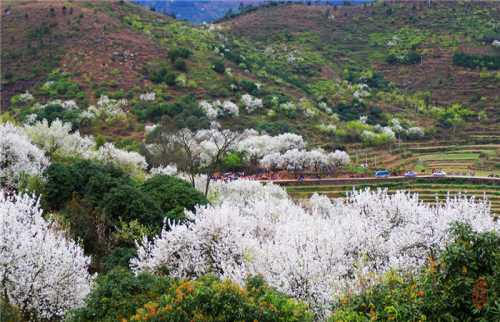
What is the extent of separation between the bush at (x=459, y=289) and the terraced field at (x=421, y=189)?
3488cm

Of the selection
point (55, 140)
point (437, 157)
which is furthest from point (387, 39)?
point (55, 140)

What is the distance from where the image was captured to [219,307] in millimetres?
11102

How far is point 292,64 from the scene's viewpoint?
308ft

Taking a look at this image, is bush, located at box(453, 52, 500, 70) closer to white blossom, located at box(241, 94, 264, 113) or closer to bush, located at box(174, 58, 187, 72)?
white blossom, located at box(241, 94, 264, 113)

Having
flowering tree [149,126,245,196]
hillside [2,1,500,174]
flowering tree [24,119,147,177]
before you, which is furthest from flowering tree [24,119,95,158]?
hillside [2,1,500,174]

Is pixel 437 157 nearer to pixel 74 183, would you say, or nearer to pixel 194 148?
pixel 194 148

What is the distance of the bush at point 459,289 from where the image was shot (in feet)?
31.7

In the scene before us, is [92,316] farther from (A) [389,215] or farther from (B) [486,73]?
(B) [486,73]

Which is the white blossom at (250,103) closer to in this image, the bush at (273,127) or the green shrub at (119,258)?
the bush at (273,127)

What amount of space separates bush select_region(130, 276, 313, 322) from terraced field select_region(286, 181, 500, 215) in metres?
34.1

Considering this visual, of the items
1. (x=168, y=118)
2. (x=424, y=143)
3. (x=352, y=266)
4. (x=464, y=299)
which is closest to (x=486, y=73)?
(x=424, y=143)

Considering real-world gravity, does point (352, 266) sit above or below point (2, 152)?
below

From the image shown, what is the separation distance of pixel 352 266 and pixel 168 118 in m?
45.0

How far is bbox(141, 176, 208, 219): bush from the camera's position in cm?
2586
